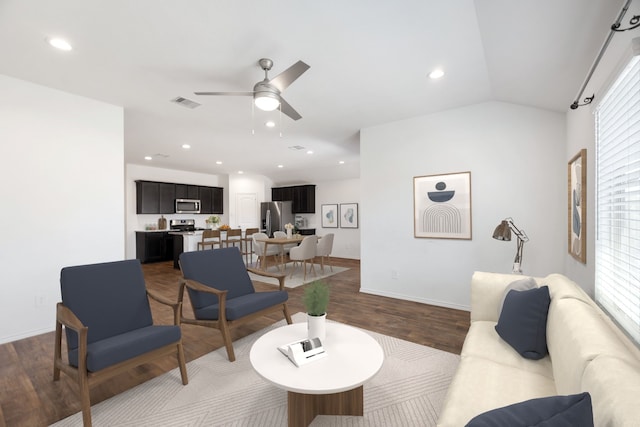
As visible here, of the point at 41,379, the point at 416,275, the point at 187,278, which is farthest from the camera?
the point at 416,275

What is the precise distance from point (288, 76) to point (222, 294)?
1.91 meters

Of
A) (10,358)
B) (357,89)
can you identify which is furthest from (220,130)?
(10,358)

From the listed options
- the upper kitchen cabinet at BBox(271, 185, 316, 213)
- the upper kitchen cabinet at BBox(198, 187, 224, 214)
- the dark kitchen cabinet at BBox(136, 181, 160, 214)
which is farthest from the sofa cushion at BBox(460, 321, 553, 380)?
the upper kitchen cabinet at BBox(198, 187, 224, 214)

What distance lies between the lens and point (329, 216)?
8.95 m

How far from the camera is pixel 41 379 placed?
87.4 inches

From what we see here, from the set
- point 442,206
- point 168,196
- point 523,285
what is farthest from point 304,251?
point 168,196

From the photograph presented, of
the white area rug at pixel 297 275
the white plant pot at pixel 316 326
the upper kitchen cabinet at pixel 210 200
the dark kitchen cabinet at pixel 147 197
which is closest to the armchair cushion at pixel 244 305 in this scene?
the white plant pot at pixel 316 326

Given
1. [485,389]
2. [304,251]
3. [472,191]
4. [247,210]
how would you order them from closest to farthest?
1. [485,389]
2. [472,191]
3. [304,251]
4. [247,210]

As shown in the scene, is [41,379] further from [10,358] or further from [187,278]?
[187,278]

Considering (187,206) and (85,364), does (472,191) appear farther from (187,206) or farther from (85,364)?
(187,206)

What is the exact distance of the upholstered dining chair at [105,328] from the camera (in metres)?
1.74

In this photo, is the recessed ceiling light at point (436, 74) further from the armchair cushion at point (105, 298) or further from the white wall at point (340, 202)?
the white wall at point (340, 202)

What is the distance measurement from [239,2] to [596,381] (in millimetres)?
2543

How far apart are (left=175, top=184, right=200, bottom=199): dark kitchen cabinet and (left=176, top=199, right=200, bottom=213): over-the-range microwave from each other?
12cm
